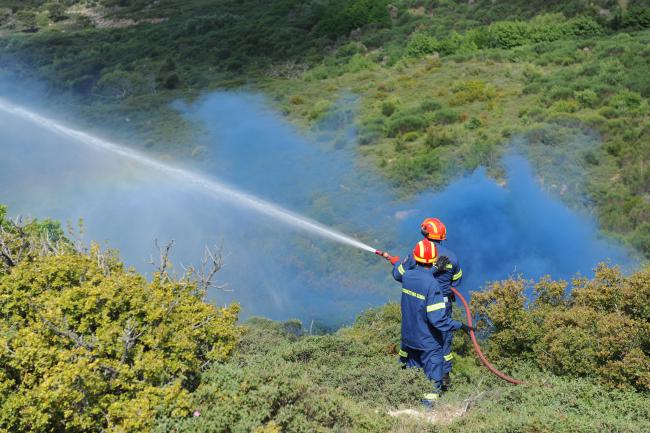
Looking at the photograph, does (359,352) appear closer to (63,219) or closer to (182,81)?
(63,219)

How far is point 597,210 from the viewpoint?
16141 millimetres

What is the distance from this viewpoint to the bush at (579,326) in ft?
22.6

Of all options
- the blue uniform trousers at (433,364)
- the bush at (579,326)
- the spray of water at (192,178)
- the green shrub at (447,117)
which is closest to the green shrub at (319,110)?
the green shrub at (447,117)

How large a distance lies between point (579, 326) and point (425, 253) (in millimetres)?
2180

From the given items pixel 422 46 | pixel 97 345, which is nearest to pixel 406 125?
pixel 422 46

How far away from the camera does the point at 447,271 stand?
7.16 metres

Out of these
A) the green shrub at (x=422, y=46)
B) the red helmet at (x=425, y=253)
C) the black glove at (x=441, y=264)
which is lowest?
the green shrub at (x=422, y=46)

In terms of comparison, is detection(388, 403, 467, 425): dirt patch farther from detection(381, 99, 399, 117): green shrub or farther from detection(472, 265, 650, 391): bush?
detection(381, 99, 399, 117): green shrub

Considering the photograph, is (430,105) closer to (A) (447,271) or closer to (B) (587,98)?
(B) (587,98)

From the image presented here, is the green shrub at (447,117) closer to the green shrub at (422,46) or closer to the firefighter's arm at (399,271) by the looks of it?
the green shrub at (422,46)

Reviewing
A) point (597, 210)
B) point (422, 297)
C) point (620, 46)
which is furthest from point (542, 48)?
point (422, 297)

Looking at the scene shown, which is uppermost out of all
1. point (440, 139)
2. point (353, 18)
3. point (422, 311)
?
point (422, 311)

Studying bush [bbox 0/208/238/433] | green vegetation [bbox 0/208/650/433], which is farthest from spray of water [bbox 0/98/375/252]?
bush [bbox 0/208/238/433]

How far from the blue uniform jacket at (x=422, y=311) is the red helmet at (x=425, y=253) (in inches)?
4.0
